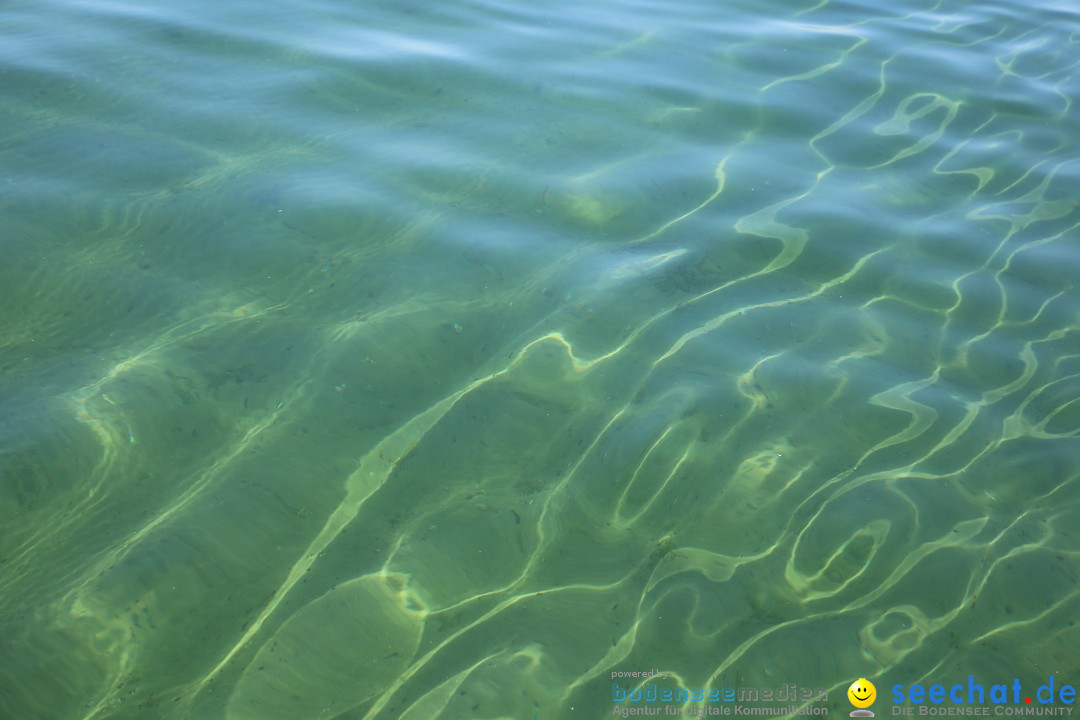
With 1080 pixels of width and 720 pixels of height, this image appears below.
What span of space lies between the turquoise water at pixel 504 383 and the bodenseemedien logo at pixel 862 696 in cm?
4

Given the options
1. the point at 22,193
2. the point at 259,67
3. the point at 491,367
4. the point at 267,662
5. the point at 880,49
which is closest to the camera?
the point at 267,662

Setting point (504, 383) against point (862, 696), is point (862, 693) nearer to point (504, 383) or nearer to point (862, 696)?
point (862, 696)

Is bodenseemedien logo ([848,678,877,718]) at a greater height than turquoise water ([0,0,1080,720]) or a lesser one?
lesser

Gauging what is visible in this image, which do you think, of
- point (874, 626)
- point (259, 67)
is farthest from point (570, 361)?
point (259, 67)

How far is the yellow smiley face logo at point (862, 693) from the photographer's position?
6.44 ft

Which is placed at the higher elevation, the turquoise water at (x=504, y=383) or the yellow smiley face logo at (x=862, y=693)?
the turquoise water at (x=504, y=383)

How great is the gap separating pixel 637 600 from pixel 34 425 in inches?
63.0

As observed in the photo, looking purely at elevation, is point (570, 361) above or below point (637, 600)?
Answer: above

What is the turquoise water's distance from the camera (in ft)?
6.60

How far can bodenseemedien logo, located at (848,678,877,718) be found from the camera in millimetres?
1945

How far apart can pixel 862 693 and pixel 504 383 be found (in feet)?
4.08

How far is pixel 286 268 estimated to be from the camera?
2916 millimetres

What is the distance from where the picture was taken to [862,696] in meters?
1.97

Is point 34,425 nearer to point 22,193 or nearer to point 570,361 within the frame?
point 22,193
